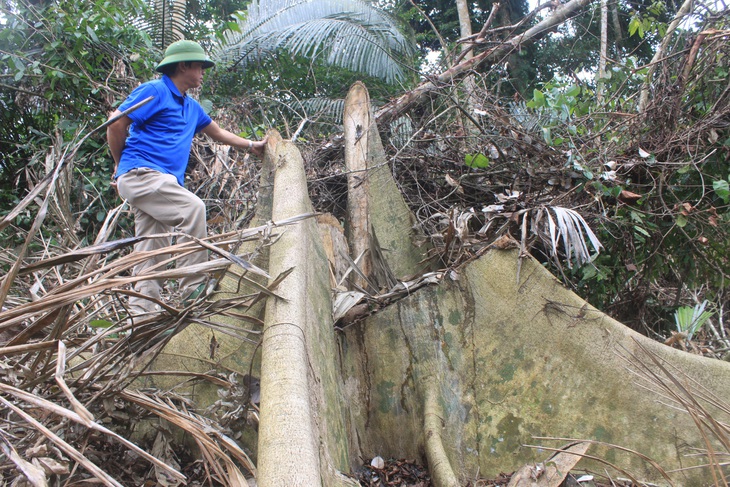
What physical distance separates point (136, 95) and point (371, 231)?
1566 millimetres

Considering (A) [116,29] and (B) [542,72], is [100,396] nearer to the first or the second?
(A) [116,29]

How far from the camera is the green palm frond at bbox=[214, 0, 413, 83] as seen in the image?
1020cm

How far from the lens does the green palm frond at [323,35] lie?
10.2 metres

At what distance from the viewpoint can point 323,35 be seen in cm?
1013

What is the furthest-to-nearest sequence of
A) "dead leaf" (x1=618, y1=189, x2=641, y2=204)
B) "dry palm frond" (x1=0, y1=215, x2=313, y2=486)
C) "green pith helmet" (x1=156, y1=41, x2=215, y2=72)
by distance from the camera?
1. "dead leaf" (x1=618, y1=189, x2=641, y2=204)
2. "green pith helmet" (x1=156, y1=41, x2=215, y2=72)
3. "dry palm frond" (x1=0, y1=215, x2=313, y2=486)

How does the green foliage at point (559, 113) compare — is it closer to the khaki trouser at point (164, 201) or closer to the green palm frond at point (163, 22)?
the khaki trouser at point (164, 201)

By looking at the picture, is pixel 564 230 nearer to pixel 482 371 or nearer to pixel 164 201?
pixel 482 371

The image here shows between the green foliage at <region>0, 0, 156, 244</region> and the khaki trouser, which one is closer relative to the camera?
→ the khaki trouser

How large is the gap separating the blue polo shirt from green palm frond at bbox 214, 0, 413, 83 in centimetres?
664

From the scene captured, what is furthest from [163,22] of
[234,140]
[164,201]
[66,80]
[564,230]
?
[564,230]

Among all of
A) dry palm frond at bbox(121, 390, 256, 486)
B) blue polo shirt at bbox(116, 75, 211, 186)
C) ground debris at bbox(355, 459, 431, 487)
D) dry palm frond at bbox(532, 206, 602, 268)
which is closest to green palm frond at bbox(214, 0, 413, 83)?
blue polo shirt at bbox(116, 75, 211, 186)

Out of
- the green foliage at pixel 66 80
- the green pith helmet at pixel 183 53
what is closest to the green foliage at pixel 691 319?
the green pith helmet at pixel 183 53

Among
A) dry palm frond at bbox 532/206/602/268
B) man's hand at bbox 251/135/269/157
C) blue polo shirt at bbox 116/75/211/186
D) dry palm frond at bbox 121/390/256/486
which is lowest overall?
dry palm frond at bbox 121/390/256/486

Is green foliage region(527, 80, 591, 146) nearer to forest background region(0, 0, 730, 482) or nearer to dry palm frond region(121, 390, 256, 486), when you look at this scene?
forest background region(0, 0, 730, 482)
